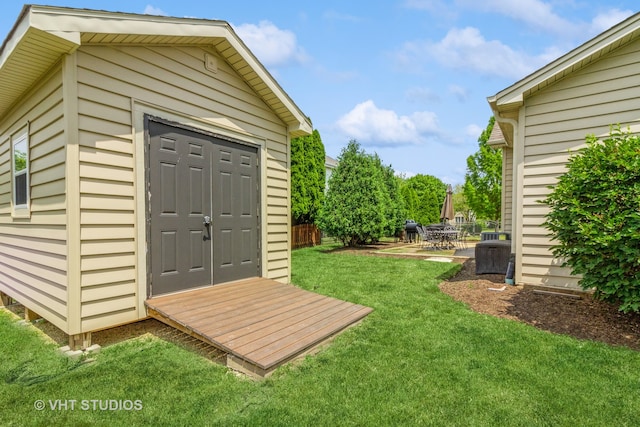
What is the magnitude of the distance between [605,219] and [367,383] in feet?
11.2

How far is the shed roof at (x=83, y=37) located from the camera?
3.00 meters

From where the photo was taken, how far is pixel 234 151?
5.08m

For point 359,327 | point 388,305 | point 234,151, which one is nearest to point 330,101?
point 234,151

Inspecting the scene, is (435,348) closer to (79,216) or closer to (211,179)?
(211,179)

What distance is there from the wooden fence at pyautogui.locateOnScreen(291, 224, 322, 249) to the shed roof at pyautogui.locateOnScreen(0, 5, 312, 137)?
9.79 meters

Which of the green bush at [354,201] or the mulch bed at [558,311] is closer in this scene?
the mulch bed at [558,311]

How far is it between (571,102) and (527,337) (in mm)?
3951

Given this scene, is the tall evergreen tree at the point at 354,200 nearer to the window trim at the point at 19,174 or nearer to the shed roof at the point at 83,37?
the shed roof at the point at 83,37

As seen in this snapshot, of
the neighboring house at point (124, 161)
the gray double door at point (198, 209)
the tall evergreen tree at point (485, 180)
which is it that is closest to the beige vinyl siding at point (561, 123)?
the neighboring house at point (124, 161)

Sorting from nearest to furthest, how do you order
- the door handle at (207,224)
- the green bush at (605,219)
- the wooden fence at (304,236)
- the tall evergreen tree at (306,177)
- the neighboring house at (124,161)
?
the neighboring house at (124,161) < the green bush at (605,219) < the door handle at (207,224) < the wooden fence at (304,236) < the tall evergreen tree at (306,177)

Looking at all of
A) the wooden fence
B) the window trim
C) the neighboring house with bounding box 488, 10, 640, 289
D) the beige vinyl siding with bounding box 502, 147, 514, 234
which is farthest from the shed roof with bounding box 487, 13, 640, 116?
the wooden fence

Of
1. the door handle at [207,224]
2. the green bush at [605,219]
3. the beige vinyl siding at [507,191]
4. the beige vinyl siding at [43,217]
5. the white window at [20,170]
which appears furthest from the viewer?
the beige vinyl siding at [507,191]

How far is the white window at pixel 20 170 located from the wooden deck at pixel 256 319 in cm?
254

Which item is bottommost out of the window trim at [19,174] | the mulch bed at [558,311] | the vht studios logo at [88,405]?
the vht studios logo at [88,405]
